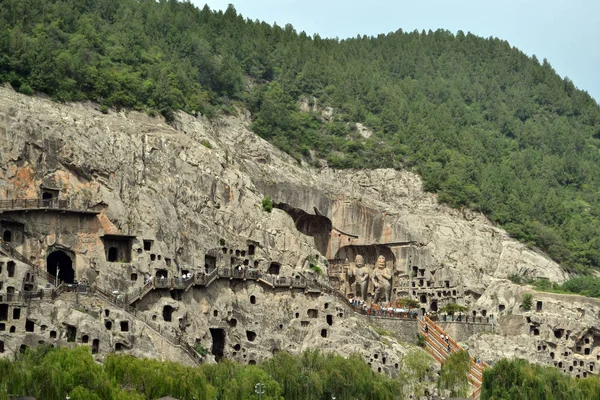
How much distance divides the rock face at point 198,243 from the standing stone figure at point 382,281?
0.52 feet

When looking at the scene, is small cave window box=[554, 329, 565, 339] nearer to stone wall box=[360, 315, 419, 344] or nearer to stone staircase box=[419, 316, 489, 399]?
stone staircase box=[419, 316, 489, 399]

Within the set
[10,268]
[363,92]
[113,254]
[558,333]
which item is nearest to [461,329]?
[558,333]

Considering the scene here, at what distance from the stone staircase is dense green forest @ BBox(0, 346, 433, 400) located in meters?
→ 7.07

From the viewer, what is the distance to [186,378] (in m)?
75.0

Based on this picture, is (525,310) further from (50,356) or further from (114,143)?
(50,356)

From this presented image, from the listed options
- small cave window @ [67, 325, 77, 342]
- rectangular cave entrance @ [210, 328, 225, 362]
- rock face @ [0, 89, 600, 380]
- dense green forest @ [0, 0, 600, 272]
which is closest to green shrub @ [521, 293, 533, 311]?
rock face @ [0, 89, 600, 380]

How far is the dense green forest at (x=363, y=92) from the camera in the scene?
4697 inches

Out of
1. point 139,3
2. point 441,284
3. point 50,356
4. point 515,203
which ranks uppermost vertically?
point 139,3

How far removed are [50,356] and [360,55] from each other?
117662mm

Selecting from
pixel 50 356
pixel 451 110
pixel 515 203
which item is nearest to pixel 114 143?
pixel 50 356

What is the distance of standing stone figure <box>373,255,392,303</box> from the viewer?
117 meters

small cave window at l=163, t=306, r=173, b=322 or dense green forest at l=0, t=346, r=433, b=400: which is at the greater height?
small cave window at l=163, t=306, r=173, b=322

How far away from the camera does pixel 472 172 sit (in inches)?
5448

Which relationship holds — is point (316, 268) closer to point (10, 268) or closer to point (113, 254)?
point (113, 254)
